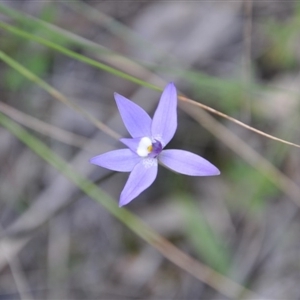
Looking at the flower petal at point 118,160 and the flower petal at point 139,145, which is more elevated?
the flower petal at point 139,145

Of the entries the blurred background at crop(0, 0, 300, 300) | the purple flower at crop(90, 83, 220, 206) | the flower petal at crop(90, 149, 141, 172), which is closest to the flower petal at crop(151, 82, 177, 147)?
the purple flower at crop(90, 83, 220, 206)

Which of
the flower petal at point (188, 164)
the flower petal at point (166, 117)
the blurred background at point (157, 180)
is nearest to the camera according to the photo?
the flower petal at point (188, 164)

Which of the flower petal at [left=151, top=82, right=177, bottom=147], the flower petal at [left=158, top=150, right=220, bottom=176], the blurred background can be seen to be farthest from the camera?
→ the blurred background

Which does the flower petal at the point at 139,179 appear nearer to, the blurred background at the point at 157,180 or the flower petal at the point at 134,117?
the flower petal at the point at 134,117

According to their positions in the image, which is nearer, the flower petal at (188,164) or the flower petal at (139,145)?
the flower petal at (188,164)

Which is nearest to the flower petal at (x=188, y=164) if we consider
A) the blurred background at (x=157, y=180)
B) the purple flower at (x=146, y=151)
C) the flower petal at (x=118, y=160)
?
the purple flower at (x=146, y=151)

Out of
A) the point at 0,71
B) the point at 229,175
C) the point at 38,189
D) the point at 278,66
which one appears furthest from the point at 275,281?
the point at 0,71

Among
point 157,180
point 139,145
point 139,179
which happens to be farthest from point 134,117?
point 157,180

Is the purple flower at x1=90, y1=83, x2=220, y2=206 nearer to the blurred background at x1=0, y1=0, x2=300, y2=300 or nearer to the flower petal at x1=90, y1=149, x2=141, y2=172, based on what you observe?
the flower petal at x1=90, y1=149, x2=141, y2=172
